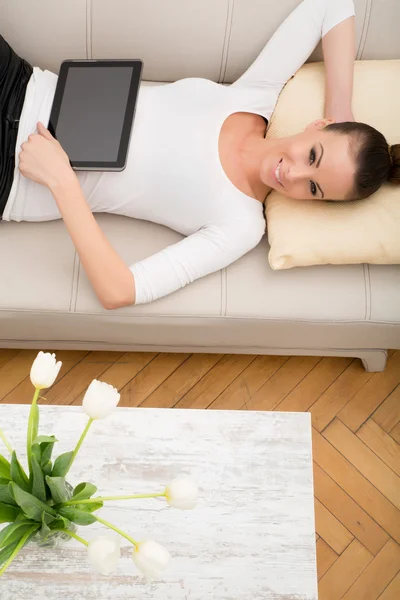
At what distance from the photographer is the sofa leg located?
168 centimetres

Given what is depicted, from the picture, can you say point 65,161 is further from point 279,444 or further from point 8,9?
point 279,444

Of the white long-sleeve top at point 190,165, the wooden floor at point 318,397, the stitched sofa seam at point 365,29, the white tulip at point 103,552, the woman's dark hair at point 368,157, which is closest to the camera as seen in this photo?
the white tulip at point 103,552

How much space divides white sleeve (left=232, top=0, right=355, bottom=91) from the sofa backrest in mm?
54

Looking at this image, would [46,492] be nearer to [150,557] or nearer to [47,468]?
[47,468]

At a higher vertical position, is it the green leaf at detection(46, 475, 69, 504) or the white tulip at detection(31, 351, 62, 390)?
the white tulip at detection(31, 351, 62, 390)

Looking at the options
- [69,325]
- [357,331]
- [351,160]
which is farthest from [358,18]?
[69,325]

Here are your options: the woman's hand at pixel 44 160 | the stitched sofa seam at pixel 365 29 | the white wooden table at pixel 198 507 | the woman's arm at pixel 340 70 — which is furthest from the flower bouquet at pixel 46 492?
the stitched sofa seam at pixel 365 29

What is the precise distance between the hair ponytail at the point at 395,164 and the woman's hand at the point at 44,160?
2.50 ft

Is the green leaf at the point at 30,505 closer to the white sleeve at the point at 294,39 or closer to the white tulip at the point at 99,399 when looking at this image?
the white tulip at the point at 99,399

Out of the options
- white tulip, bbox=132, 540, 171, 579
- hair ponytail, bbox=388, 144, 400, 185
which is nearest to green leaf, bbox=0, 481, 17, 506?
white tulip, bbox=132, 540, 171, 579

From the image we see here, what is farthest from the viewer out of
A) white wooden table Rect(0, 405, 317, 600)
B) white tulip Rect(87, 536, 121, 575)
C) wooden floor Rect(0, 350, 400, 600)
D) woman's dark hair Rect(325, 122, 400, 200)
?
wooden floor Rect(0, 350, 400, 600)

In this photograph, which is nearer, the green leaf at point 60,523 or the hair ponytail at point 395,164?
the green leaf at point 60,523

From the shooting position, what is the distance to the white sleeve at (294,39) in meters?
1.44

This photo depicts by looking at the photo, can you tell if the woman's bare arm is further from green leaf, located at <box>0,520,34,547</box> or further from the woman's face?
green leaf, located at <box>0,520,34,547</box>
